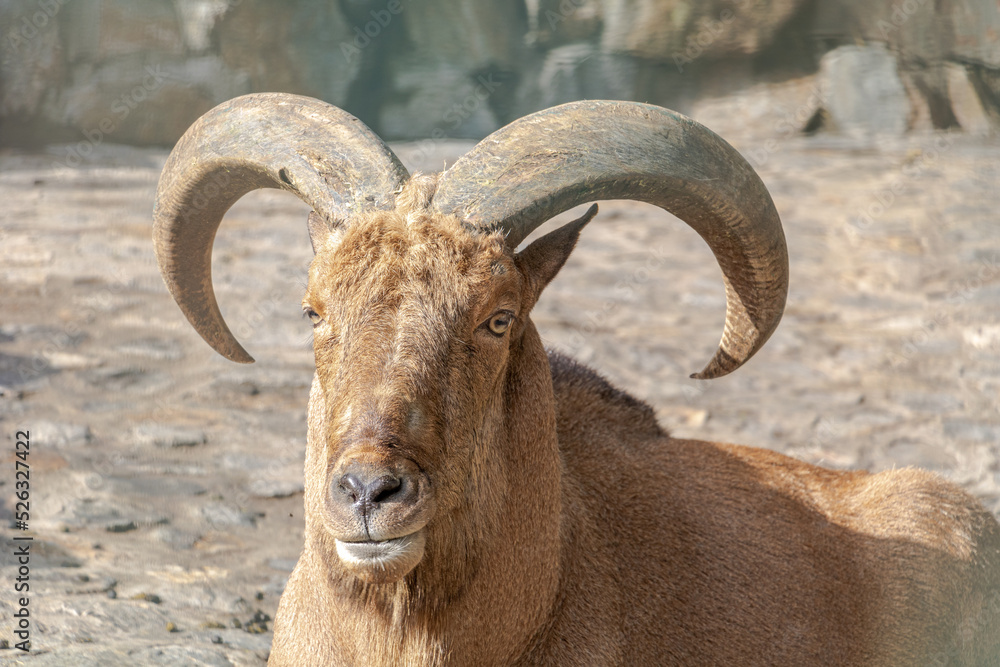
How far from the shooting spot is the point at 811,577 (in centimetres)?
459

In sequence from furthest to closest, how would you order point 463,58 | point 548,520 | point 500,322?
point 463,58 → point 548,520 → point 500,322

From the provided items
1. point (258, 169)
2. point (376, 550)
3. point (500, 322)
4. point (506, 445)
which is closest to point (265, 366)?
point (258, 169)

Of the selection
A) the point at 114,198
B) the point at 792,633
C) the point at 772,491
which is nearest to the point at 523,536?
the point at 792,633

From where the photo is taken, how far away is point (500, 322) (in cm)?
341

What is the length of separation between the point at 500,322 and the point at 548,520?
81cm

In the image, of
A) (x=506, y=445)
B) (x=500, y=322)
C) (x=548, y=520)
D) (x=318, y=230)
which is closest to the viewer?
(x=500, y=322)

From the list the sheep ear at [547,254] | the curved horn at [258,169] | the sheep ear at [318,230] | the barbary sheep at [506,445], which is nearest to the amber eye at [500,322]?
the barbary sheep at [506,445]

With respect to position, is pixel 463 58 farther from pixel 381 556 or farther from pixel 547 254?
pixel 381 556

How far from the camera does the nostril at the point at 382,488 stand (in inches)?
109

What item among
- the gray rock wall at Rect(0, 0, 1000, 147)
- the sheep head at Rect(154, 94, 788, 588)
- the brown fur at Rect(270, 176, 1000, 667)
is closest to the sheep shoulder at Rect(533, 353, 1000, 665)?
the brown fur at Rect(270, 176, 1000, 667)

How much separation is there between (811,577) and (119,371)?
6596 millimetres

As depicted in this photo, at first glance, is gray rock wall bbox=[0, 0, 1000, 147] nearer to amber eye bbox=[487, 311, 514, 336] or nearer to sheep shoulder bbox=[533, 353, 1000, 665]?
sheep shoulder bbox=[533, 353, 1000, 665]

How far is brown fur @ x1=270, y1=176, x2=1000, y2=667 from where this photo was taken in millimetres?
3162

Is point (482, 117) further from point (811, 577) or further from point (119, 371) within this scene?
point (811, 577)
